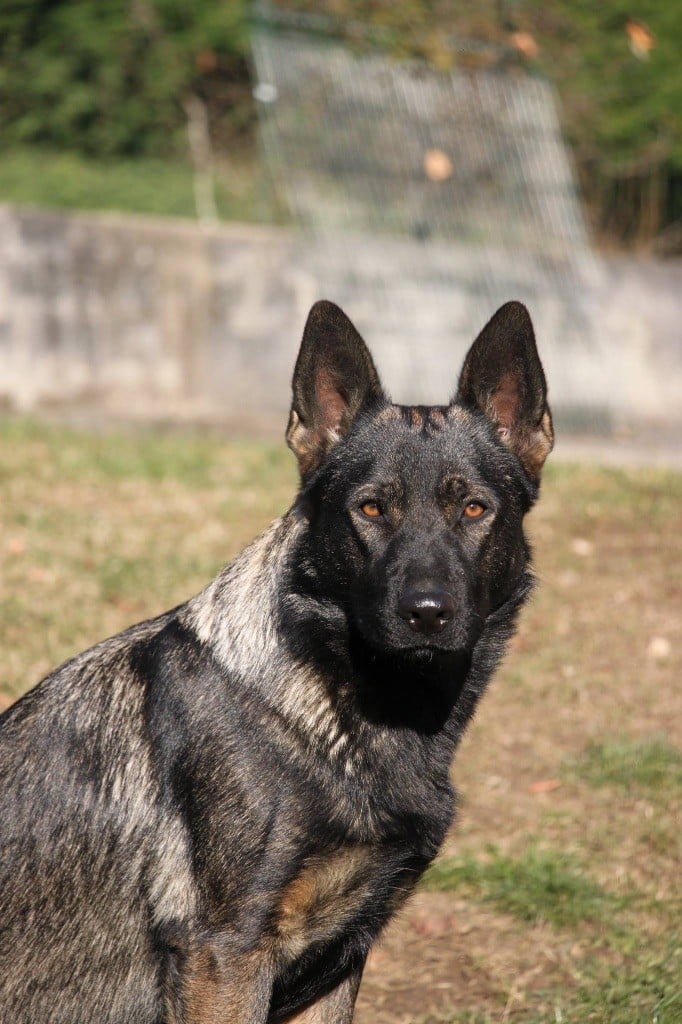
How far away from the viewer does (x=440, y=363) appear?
37.6ft

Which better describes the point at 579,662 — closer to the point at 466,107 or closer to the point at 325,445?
the point at 325,445

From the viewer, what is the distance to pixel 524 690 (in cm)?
597

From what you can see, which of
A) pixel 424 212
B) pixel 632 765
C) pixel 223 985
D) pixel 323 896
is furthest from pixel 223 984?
pixel 424 212

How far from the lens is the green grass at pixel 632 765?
17.1ft

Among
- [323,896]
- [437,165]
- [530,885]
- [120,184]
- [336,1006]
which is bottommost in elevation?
[120,184]

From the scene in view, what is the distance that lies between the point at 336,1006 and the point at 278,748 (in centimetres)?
89

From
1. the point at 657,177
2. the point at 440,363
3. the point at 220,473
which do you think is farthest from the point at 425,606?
the point at 657,177

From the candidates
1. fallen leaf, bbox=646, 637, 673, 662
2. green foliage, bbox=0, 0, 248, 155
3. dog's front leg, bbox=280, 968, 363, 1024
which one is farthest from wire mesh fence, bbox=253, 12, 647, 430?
dog's front leg, bbox=280, 968, 363, 1024

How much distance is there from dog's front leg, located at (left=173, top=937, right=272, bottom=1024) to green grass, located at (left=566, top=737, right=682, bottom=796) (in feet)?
8.89

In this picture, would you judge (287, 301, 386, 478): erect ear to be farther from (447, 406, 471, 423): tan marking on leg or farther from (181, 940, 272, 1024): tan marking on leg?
(181, 940, 272, 1024): tan marking on leg

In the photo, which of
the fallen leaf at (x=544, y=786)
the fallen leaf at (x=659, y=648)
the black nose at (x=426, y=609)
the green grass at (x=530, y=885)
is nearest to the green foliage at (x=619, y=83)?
the fallen leaf at (x=659, y=648)

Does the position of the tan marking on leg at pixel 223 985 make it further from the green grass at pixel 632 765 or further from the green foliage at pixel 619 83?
the green foliage at pixel 619 83

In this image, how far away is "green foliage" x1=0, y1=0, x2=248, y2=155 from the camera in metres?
13.0

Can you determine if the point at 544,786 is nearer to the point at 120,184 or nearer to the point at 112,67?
the point at 120,184
